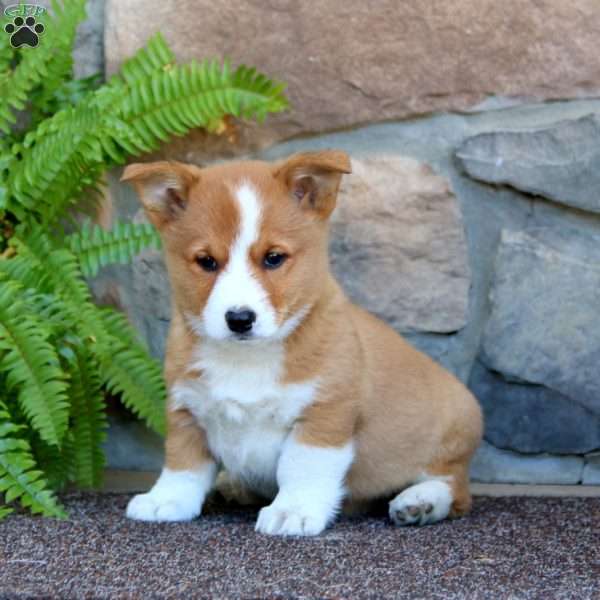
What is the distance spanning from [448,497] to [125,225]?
5.00 ft

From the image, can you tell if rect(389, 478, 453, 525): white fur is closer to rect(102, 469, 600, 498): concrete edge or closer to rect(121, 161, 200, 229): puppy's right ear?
rect(102, 469, 600, 498): concrete edge

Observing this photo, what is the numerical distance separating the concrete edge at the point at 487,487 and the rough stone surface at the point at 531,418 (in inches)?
5.6

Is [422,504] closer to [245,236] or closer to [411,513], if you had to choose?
[411,513]

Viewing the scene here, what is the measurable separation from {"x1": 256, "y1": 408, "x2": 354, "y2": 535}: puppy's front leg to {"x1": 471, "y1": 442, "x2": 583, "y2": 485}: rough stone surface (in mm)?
1062


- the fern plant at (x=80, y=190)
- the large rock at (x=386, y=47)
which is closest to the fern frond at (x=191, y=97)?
the fern plant at (x=80, y=190)

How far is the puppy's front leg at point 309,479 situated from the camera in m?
3.32

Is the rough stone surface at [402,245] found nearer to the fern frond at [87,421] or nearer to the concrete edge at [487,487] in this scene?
the concrete edge at [487,487]

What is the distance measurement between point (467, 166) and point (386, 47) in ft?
1.76

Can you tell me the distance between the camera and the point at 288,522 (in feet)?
10.8

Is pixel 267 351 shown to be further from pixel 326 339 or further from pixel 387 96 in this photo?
pixel 387 96

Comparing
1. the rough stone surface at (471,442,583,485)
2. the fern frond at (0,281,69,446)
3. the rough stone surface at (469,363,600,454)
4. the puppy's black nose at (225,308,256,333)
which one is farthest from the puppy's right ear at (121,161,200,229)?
the rough stone surface at (471,442,583,485)

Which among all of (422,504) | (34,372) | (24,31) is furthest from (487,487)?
(24,31)

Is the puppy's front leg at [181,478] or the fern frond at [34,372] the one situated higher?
the fern frond at [34,372]

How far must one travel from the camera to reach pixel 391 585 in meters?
2.80
